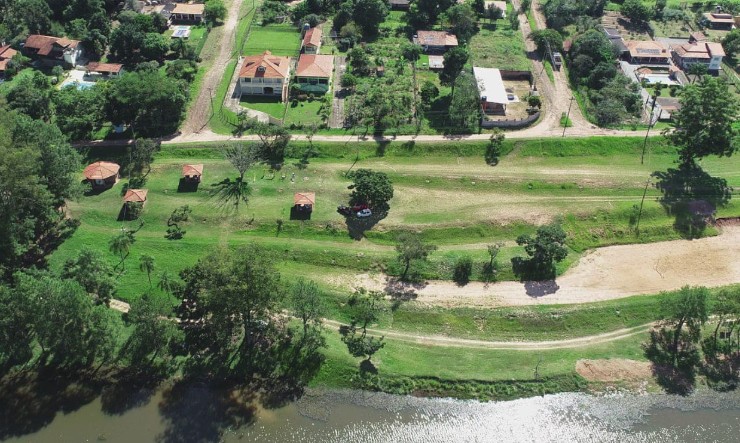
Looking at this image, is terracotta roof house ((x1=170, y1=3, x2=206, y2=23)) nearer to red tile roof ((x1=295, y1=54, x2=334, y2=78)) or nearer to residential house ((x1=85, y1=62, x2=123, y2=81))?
residential house ((x1=85, y1=62, x2=123, y2=81))

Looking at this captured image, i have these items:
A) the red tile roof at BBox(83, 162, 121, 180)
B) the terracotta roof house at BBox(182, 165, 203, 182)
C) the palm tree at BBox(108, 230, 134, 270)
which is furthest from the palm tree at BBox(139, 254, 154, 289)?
the red tile roof at BBox(83, 162, 121, 180)

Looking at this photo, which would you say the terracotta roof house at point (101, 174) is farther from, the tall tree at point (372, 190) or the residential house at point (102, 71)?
the tall tree at point (372, 190)

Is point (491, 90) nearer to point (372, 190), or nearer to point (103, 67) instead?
point (372, 190)

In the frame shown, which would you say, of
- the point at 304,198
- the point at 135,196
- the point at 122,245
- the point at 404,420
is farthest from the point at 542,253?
the point at 135,196

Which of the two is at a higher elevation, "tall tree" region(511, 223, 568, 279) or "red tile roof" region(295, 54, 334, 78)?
"red tile roof" region(295, 54, 334, 78)

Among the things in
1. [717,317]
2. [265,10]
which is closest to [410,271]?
[717,317]

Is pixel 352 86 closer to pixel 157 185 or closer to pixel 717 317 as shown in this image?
pixel 157 185

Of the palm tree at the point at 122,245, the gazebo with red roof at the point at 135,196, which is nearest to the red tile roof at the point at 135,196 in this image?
the gazebo with red roof at the point at 135,196
